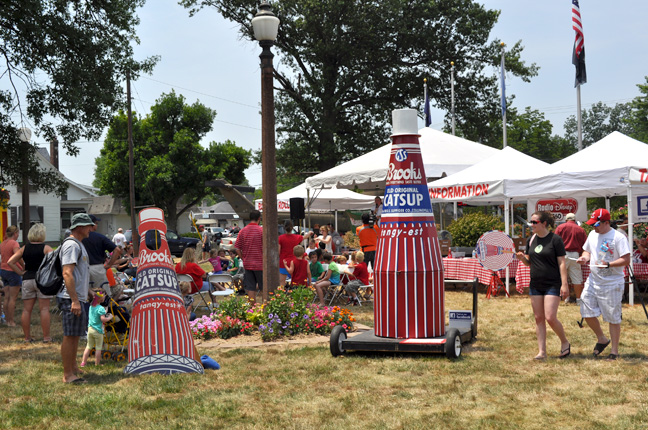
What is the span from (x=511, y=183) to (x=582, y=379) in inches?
280

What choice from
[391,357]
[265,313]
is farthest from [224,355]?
[391,357]

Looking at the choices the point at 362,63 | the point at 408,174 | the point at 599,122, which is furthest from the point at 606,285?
the point at 599,122

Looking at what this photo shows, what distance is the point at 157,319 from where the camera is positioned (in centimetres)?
663

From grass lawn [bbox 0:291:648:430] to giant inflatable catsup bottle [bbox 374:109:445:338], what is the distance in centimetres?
42

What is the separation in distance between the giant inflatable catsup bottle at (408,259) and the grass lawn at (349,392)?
1.37ft

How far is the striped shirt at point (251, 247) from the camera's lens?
10516mm

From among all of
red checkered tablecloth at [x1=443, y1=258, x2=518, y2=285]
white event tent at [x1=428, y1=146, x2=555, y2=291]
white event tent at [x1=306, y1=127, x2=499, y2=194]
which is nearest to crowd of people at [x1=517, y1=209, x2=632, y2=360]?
white event tent at [x1=428, y1=146, x2=555, y2=291]

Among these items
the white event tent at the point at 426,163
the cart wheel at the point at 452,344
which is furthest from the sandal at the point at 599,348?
the white event tent at the point at 426,163

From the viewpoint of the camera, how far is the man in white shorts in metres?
7.15

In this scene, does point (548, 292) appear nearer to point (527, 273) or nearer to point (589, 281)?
point (589, 281)

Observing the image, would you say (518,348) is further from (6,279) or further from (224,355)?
(6,279)

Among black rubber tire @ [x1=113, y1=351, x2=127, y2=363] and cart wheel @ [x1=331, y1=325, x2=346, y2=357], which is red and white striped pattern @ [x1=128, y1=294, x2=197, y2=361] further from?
cart wheel @ [x1=331, y1=325, x2=346, y2=357]

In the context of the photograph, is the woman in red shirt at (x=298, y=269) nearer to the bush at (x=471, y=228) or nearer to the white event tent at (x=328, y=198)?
the bush at (x=471, y=228)

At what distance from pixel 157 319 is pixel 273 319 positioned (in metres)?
2.38
